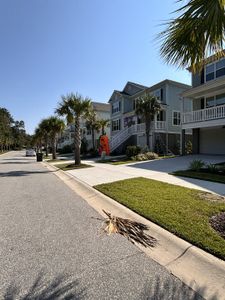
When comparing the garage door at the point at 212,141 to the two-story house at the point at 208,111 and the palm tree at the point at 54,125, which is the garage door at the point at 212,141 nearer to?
the two-story house at the point at 208,111

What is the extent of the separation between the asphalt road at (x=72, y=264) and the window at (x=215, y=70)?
19.6m

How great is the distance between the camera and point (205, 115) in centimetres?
2080

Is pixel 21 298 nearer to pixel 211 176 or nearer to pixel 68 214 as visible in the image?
pixel 68 214

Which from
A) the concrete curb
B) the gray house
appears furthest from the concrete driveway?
the gray house

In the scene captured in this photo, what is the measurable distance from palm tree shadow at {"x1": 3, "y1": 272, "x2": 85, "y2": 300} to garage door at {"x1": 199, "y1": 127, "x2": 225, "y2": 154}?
21.3m

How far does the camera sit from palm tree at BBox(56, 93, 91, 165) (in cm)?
2166

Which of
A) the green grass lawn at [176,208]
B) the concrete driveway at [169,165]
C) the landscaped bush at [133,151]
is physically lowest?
the green grass lawn at [176,208]

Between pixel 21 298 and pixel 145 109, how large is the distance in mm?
22642

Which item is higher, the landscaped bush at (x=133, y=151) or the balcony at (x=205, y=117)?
the balcony at (x=205, y=117)

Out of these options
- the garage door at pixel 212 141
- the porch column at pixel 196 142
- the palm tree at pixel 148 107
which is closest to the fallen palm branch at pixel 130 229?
the garage door at pixel 212 141

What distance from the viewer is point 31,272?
370cm

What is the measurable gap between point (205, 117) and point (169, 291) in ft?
63.5

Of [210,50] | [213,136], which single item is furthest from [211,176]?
[213,136]

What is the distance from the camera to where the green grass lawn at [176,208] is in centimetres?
459
